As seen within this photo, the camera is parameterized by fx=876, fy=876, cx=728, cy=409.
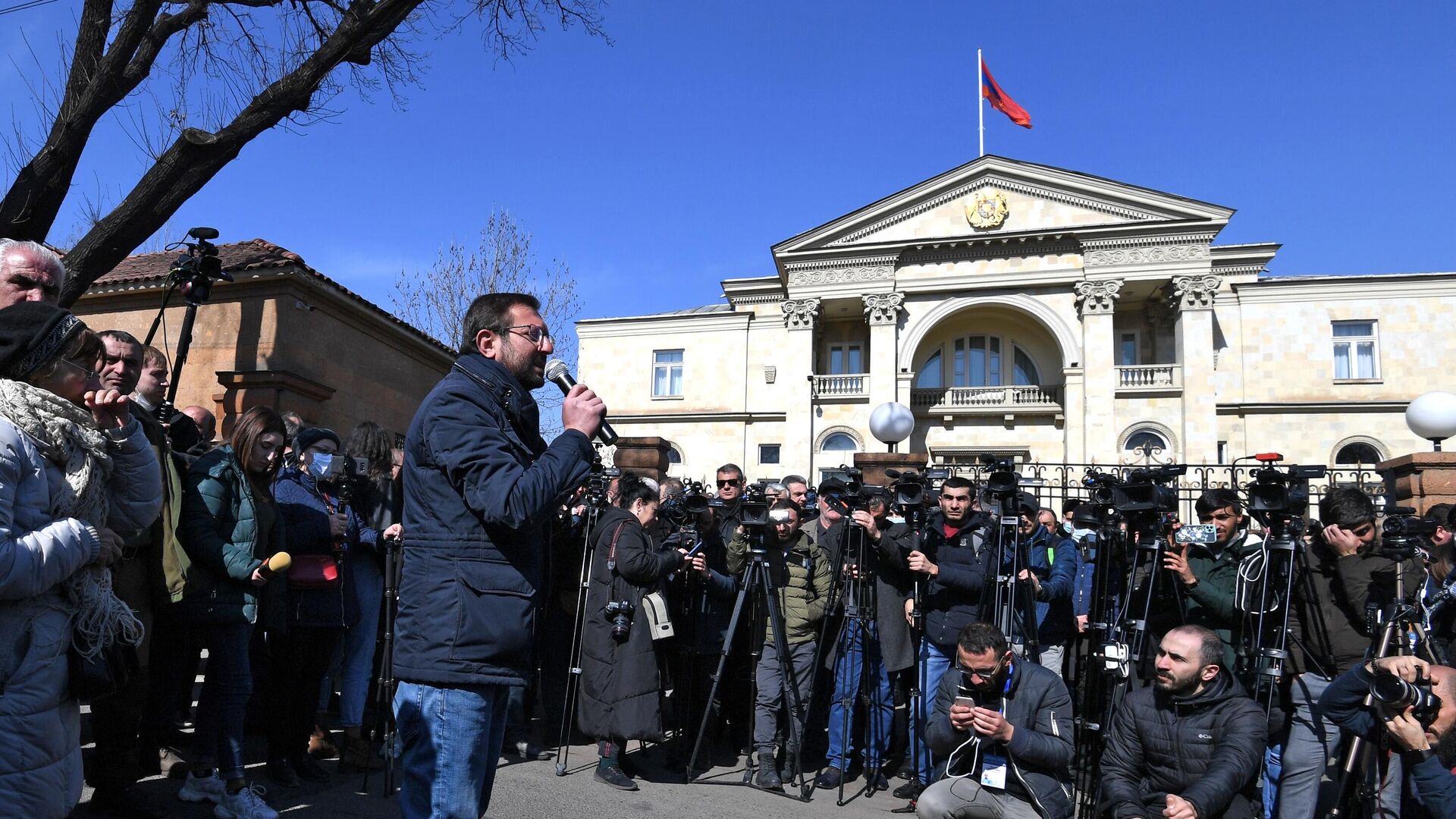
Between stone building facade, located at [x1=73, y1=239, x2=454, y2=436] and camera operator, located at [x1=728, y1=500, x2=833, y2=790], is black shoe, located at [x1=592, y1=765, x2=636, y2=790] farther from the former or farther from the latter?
stone building facade, located at [x1=73, y1=239, x2=454, y2=436]

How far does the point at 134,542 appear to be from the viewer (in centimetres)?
387

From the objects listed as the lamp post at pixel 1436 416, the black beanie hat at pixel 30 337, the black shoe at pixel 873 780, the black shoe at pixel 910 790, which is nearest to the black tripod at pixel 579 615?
the black shoe at pixel 873 780

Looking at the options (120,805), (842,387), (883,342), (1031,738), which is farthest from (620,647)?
(842,387)

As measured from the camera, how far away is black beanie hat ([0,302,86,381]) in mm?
2443

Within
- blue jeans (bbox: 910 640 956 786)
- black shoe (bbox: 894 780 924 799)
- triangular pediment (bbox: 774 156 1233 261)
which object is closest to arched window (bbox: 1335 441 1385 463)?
triangular pediment (bbox: 774 156 1233 261)

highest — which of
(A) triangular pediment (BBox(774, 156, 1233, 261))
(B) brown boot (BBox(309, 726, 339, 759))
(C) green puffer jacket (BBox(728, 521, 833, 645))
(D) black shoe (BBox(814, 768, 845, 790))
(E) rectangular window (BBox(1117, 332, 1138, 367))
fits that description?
(A) triangular pediment (BBox(774, 156, 1233, 261))

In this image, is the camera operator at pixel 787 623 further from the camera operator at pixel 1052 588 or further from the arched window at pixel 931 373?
the arched window at pixel 931 373

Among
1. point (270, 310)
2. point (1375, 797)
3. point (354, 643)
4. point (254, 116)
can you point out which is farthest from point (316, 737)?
point (270, 310)

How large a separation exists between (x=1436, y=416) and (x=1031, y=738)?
36.5 ft

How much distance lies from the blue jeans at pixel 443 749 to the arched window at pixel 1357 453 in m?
32.6

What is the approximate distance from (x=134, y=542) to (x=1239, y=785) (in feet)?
16.9

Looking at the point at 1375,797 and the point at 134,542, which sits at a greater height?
the point at 134,542

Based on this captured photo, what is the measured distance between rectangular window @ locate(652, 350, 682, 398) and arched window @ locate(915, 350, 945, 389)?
9.26 m

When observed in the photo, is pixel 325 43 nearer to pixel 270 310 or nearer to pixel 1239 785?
pixel 270 310
